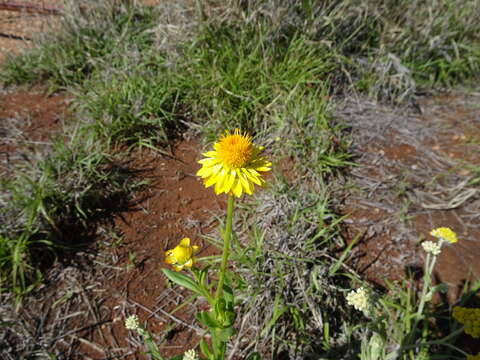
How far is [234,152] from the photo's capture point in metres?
1.08

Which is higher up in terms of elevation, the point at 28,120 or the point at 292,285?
the point at 28,120

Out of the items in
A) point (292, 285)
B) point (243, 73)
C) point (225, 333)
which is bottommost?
point (292, 285)

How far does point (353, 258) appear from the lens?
6.00 feet

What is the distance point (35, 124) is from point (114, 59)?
0.82 m

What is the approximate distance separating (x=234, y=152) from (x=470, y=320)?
939 millimetres

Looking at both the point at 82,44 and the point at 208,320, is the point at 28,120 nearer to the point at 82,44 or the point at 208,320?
the point at 82,44

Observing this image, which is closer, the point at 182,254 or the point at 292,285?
the point at 182,254

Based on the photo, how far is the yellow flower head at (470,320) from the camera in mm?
1080

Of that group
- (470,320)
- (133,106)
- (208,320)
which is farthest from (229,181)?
(133,106)

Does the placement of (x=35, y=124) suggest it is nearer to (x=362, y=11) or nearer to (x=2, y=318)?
(x=2, y=318)

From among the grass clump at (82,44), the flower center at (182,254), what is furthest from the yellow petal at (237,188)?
the grass clump at (82,44)

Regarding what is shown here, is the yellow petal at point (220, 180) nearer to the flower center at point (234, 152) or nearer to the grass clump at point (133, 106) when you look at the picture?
the flower center at point (234, 152)

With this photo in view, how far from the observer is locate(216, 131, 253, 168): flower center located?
1.08 meters

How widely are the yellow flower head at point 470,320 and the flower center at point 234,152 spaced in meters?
Answer: 0.87
